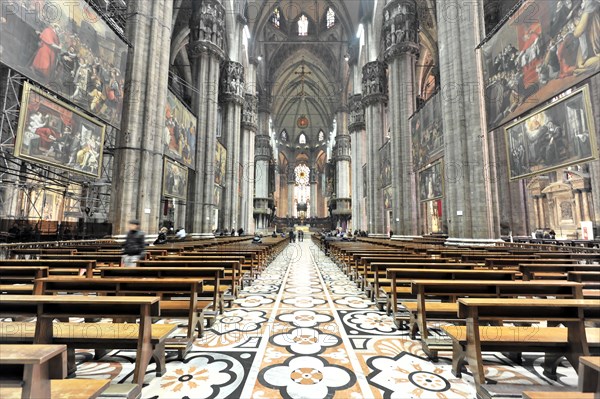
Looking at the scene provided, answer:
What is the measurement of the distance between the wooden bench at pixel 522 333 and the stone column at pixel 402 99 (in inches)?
601

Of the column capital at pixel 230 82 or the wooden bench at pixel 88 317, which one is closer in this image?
the wooden bench at pixel 88 317

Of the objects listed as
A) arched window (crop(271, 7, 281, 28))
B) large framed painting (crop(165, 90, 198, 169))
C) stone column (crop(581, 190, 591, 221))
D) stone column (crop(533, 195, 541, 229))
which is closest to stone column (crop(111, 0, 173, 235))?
large framed painting (crop(165, 90, 198, 169))

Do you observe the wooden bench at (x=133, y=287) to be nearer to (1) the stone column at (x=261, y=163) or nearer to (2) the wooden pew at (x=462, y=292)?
(2) the wooden pew at (x=462, y=292)

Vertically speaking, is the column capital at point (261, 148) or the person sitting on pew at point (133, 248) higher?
the column capital at point (261, 148)

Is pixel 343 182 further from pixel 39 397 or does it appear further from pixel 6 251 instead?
pixel 39 397

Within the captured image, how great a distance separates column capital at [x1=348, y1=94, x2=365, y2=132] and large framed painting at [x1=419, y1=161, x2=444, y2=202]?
15.9 meters

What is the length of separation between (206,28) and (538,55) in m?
17.7

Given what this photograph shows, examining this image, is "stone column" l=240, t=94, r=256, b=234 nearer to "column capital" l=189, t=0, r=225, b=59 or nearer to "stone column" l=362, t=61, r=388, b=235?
"column capital" l=189, t=0, r=225, b=59

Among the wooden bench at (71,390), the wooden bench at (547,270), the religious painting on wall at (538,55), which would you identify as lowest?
the wooden bench at (71,390)

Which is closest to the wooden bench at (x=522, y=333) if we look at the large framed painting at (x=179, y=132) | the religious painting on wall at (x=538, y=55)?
the religious painting on wall at (x=538, y=55)

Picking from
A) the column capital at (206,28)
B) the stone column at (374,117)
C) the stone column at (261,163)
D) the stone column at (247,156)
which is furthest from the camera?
the stone column at (261,163)

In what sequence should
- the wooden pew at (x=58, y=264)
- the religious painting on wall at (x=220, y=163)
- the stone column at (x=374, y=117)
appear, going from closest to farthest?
the wooden pew at (x=58, y=264) < the religious painting on wall at (x=220, y=163) < the stone column at (x=374, y=117)

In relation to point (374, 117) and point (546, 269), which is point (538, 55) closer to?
point (546, 269)

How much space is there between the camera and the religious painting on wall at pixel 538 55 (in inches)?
237
